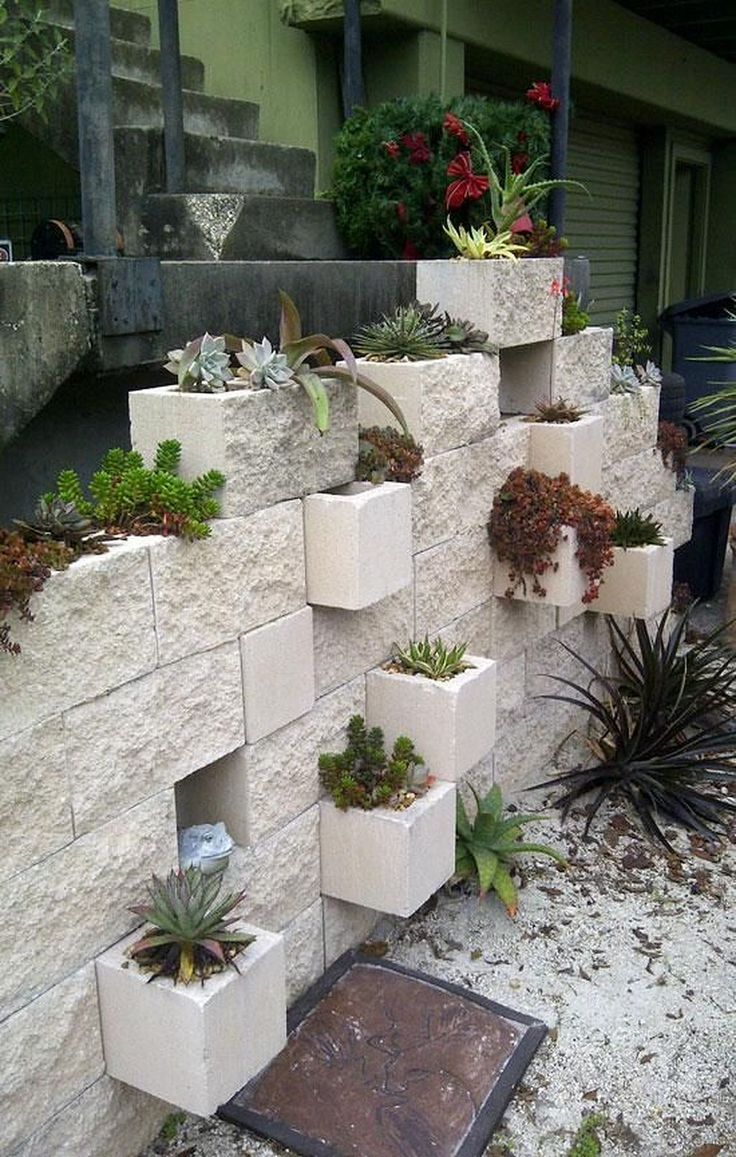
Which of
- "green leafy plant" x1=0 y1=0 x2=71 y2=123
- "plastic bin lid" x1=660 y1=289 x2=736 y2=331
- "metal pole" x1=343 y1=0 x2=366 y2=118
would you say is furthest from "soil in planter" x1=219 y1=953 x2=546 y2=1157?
"plastic bin lid" x1=660 y1=289 x2=736 y2=331

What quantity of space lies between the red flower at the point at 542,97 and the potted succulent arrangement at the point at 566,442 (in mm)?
1390

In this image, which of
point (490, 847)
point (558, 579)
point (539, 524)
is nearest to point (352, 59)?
point (539, 524)

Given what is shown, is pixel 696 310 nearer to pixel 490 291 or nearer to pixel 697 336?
pixel 697 336

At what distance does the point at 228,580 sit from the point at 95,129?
1539 millimetres

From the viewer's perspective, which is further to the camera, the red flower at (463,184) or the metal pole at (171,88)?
the metal pole at (171,88)

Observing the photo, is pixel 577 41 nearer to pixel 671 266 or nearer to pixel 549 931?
pixel 671 266

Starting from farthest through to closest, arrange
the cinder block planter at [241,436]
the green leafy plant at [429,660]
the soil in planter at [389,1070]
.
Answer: the green leafy plant at [429,660] < the soil in planter at [389,1070] < the cinder block planter at [241,436]

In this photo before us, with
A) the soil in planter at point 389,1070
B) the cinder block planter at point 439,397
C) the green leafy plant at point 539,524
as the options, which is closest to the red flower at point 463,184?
the cinder block planter at point 439,397

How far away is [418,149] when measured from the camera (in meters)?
5.08

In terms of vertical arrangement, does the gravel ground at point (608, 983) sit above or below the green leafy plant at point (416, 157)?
below

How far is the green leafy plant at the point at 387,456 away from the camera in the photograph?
3738 mm

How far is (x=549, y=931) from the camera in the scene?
4.20 meters

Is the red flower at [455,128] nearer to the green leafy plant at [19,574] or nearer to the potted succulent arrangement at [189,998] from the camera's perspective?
the green leafy plant at [19,574]

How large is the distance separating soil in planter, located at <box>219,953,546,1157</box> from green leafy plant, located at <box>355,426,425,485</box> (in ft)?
5.41
